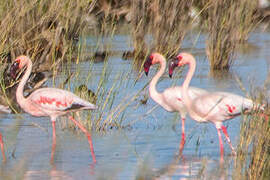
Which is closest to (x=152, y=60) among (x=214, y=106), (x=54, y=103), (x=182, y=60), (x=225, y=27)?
(x=182, y=60)

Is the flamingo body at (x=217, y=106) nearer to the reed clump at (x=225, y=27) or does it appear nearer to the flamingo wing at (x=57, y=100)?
the flamingo wing at (x=57, y=100)

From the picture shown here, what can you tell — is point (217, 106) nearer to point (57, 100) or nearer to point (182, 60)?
point (182, 60)

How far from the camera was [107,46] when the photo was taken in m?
8.81

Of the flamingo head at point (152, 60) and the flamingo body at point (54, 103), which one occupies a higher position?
the flamingo head at point (152, 60)

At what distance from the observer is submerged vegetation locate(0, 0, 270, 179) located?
27.4ft

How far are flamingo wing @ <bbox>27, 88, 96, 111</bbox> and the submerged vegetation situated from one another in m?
0.41

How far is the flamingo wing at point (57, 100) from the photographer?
7862 mm

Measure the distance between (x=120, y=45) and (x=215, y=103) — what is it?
9338mm

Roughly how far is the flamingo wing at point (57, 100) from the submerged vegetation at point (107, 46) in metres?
0.41

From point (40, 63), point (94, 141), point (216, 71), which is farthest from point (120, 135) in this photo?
point (216, 71)

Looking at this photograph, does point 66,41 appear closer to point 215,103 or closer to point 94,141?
point 94,141

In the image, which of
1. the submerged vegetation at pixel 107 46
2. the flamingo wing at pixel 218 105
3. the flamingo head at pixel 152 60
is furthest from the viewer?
the flamingo head at pixel 152 60

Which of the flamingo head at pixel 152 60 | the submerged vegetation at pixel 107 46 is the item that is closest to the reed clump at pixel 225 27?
the submerged vegetation at pixel 107 46

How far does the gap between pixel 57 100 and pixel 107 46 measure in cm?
120
